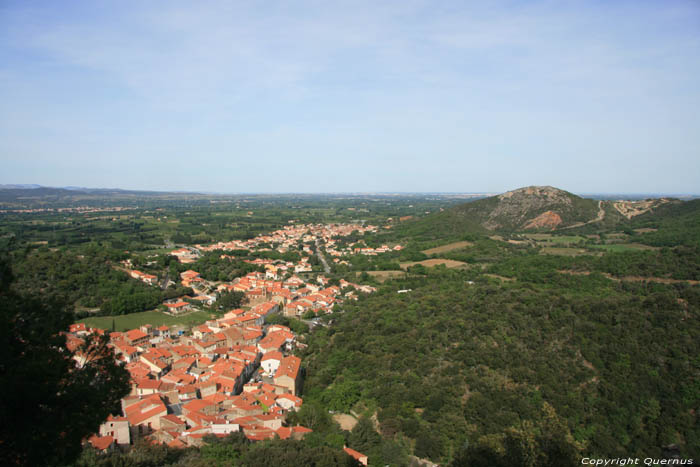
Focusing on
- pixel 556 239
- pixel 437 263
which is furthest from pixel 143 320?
pixel 556 239

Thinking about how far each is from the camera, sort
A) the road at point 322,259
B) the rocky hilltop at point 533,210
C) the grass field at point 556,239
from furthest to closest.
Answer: the rocky hilltop at point 533,210, the grass field at point 556,239, the road at point 322,259

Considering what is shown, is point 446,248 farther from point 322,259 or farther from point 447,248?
point 322,259

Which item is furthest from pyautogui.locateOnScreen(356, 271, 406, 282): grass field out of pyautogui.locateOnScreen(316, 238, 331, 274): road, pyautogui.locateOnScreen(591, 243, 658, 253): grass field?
pyautogui.locateOnScreen(591, 243, 658, 253): grass field

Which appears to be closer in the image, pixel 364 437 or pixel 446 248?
pixel 364 437

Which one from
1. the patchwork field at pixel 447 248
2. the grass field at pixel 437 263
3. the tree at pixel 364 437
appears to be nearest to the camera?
the tree at pixel 364 437

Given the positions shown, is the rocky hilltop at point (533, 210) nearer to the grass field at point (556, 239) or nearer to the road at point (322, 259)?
the grass field at point (556, 239)

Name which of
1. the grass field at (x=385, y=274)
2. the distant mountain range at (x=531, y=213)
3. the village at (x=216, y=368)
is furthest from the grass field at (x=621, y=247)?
the village at (x=216, y=368)

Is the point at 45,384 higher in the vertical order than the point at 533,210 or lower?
lower
